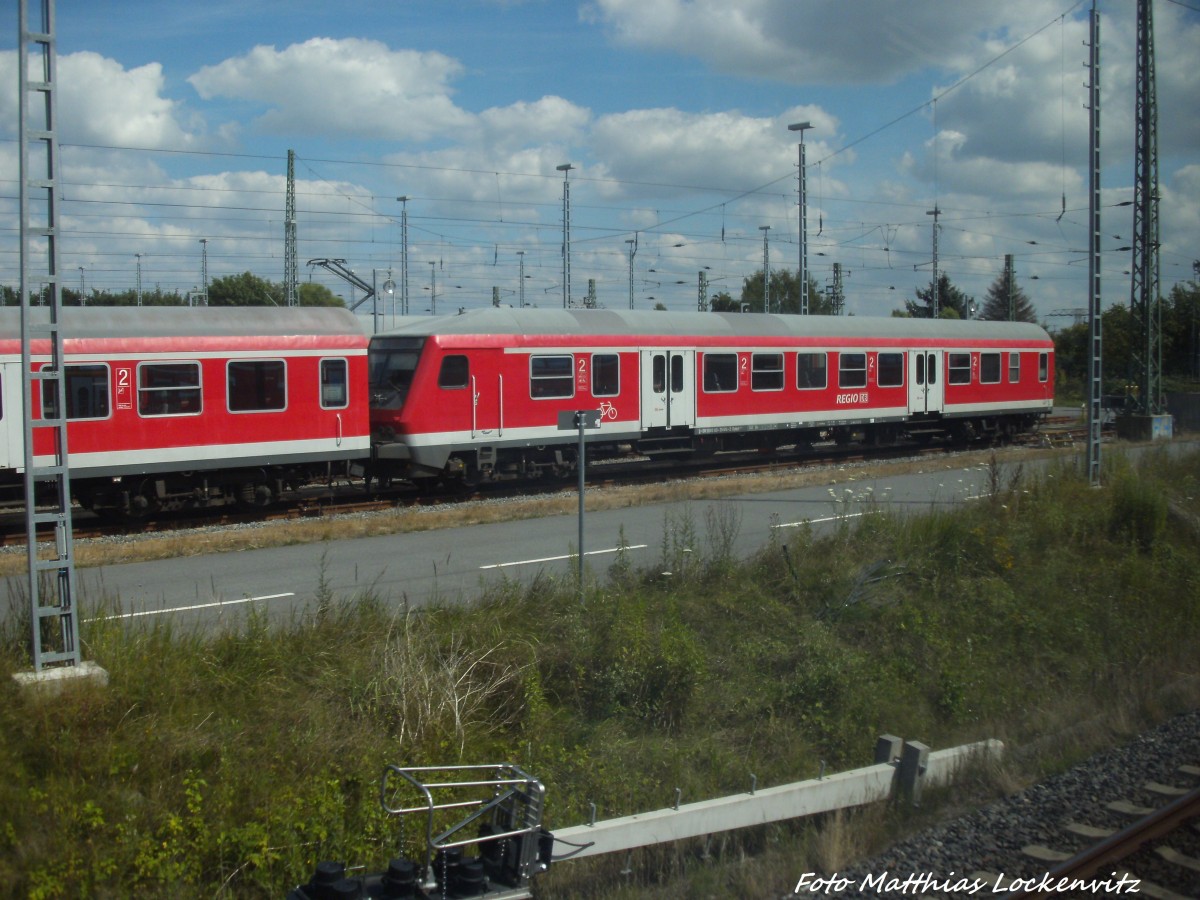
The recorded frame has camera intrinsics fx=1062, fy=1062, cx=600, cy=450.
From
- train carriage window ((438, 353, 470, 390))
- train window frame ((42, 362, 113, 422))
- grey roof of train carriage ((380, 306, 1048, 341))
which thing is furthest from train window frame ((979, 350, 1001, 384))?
train window frame ((42, 362, 113, 422))

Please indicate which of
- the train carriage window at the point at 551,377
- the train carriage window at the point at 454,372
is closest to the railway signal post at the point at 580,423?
the train carriage window at the point at 454,372

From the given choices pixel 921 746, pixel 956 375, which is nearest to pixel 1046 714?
pixel 921 746

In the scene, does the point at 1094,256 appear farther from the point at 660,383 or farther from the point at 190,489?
the point at 190,489

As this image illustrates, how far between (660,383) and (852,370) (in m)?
6.18

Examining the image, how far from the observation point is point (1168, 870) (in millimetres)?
5598

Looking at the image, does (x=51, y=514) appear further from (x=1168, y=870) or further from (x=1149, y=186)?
(x=1149, y=186)

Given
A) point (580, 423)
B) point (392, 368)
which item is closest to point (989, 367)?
point (392, 368)

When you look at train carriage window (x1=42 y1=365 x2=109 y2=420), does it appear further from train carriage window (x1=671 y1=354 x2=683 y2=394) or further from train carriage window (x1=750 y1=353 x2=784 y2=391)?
train carriage window (x1=750 y1=353 x2=784 y2=391)

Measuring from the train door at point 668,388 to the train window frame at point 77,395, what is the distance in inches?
389

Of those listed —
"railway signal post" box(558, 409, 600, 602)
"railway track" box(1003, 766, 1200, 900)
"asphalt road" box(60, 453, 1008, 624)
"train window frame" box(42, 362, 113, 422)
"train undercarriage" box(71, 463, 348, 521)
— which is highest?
"train window frame" box(42, 362, 113, 422)

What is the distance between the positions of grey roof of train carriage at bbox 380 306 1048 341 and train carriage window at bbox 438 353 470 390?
477mm

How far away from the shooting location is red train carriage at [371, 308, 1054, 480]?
18.9 m

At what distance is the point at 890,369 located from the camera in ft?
86.4

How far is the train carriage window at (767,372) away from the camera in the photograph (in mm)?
23375
